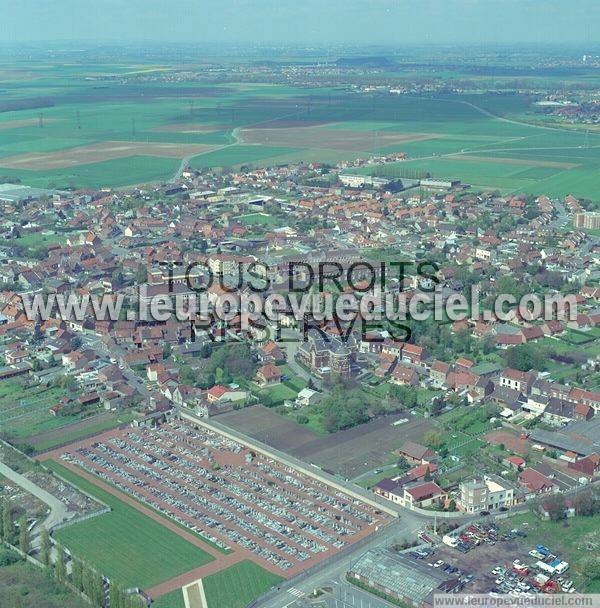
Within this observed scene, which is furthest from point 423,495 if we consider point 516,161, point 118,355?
point 516,161

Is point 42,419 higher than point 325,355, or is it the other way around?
point 325,355

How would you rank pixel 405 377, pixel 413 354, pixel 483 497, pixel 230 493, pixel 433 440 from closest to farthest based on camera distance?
pixel 483 497 → pixel 230 493 → pixel 433 440 → pixel 405 377 → pixel 413 354

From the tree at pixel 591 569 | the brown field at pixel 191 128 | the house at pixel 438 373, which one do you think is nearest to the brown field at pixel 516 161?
the brown field at pixel 191 128

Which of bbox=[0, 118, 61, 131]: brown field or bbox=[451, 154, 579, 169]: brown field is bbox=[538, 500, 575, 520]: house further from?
bbox=[0, 118, 61, 131]: brown field

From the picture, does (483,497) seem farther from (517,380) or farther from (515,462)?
(517,380)

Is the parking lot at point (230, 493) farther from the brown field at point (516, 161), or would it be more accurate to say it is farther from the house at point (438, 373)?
the brown field at point (516, 161)

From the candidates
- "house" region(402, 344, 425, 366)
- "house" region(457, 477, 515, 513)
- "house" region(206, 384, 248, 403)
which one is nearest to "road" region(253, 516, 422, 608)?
"house" region(457, 477, 515, 513)
